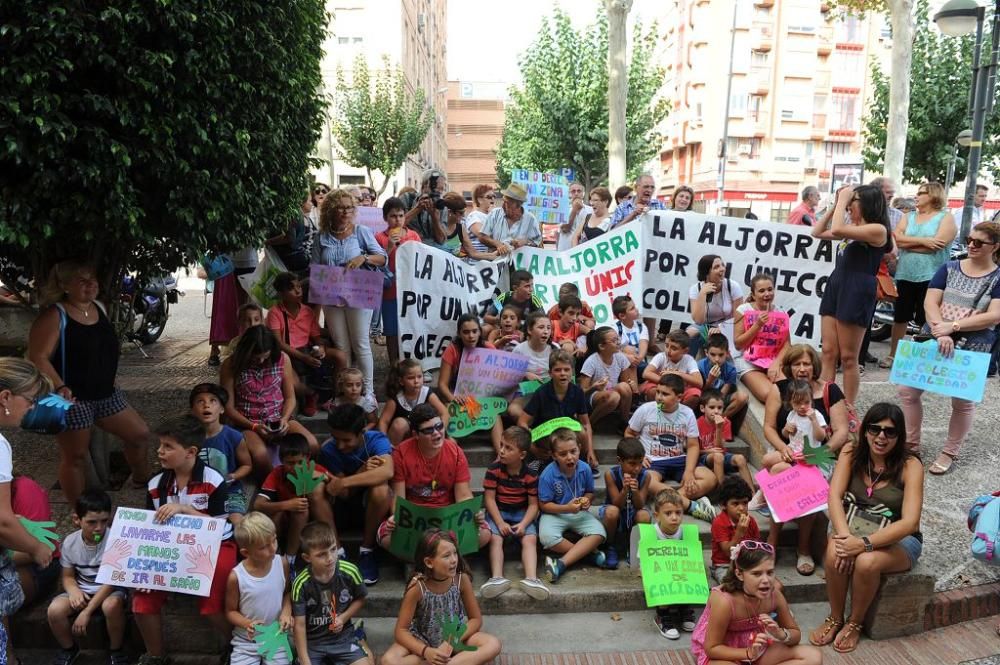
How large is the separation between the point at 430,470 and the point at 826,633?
257cm

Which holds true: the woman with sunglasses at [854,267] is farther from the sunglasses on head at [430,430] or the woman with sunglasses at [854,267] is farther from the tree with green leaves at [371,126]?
the tree with green leaves at [371,126]

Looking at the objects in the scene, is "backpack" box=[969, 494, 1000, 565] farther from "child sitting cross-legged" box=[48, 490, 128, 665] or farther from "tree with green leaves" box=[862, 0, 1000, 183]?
"tree with green leaves" box=[862, 0, 1000, 183]

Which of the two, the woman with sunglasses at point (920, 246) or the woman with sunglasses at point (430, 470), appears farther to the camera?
the woman with sunglasses at point (920, 246)

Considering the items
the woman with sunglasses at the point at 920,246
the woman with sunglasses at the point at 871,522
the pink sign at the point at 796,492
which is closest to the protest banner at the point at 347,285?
the pink sign at the point at 796,492

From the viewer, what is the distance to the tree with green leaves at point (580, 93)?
74.4 ft

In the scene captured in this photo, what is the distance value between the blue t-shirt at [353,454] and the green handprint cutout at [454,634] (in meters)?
1.24

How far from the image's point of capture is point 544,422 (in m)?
5.23

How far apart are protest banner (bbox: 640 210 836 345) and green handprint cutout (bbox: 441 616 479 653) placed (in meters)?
4.17

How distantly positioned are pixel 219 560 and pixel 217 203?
2.01 meters

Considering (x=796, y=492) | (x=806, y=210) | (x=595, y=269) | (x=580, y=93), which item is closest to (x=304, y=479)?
(x=796, y=492)

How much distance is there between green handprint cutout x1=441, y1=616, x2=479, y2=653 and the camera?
3.68 m

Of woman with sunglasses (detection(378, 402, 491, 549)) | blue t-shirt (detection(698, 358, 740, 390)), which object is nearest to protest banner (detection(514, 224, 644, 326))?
blue t-shirt (detection(698, 358, 740, 390))

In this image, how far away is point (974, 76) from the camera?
34.0ft

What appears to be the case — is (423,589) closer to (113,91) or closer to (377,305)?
(377,305)
